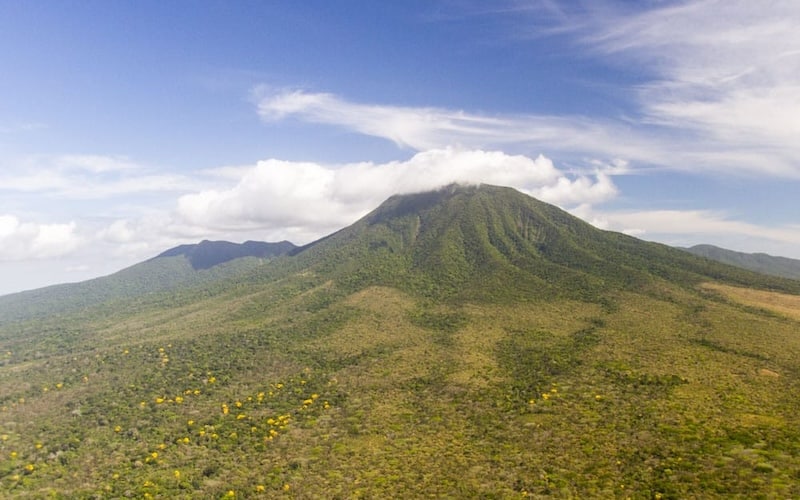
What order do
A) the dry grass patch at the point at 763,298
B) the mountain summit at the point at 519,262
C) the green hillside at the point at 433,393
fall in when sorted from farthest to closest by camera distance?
the mountain summit at the point at 519,262 → the dry grass patch at the point at 763,298 → the green hillside at the point at 433,393

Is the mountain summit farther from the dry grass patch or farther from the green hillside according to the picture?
the dry grass patch

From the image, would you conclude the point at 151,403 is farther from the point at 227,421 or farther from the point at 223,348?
the point at 223,348

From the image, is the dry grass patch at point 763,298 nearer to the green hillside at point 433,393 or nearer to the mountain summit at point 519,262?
the green hillside at point 433,393

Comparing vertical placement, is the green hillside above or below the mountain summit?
below

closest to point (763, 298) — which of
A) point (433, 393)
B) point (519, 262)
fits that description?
point (519, 262)

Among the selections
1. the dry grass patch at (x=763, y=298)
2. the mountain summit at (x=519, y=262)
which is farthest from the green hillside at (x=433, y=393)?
the mountain summit at (x=519, y=262)

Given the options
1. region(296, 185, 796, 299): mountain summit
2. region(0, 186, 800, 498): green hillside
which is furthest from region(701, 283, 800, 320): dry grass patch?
region(296, 185, 796, 299): mountain summit

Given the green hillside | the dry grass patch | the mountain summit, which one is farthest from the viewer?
the mountain summit

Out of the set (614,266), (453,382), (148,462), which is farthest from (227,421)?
(614,266)
